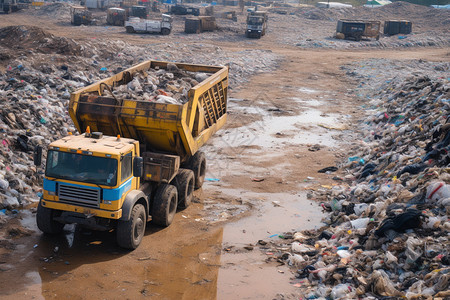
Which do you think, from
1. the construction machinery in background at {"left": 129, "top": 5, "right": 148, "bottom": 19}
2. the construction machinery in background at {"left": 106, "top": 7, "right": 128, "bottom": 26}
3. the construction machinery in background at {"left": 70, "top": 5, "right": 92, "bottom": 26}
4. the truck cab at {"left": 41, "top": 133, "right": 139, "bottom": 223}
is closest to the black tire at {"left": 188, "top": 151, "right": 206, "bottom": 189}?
the truck cab at {"left": 41, "top": 133, "right": 139, "bottom": 223}

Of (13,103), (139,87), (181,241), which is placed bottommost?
(181,241)

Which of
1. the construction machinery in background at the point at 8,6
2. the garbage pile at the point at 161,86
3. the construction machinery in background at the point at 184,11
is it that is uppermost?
the construction machinery in background at the point at 184,11

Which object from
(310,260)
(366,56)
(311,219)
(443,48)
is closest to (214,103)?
(311,219)

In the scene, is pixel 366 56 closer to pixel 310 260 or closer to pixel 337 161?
pixel 337 161

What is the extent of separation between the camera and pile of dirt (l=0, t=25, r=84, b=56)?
22594 millimetres

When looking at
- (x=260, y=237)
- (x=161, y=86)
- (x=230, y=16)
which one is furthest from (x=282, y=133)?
(x=230, y=16)

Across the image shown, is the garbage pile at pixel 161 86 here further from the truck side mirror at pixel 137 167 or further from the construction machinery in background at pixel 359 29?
the construction machinery in background at pixel 359 29

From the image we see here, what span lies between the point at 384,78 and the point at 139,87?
55.7 ft

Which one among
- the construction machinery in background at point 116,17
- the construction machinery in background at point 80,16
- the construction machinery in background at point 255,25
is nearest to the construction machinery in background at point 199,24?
the construction machinery in background at point 255,25

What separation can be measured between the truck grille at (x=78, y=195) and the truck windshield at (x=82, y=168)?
0.16 meters

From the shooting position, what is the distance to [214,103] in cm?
1230

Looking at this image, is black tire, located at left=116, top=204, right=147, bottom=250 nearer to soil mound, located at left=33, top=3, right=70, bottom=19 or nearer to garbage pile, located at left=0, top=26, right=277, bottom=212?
garbage pile, located at left=0, top=26, right=277, bottom=212

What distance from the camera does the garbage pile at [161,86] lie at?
420 inches

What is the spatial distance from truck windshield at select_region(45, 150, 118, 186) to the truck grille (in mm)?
161
